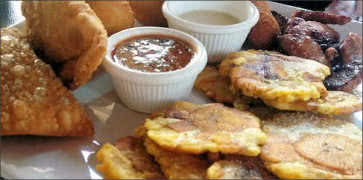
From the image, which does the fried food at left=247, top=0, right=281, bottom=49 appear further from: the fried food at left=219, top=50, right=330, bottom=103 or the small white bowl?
the small white bowl

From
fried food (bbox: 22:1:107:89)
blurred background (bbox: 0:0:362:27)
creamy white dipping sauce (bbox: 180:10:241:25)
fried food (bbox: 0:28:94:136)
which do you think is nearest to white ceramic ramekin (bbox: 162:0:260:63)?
creamy white dipping sauce (bbox: 180:10:241:25)

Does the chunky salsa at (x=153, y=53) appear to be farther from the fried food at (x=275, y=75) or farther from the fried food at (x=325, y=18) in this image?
the fried food at (x=325, y=18)

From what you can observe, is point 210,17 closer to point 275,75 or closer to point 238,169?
point 275,75

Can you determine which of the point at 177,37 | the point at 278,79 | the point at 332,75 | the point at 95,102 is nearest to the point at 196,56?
the point at 177,37

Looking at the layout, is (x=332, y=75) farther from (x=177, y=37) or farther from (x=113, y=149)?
(x=113, y=149)

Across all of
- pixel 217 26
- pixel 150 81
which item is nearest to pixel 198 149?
pixel 150 81

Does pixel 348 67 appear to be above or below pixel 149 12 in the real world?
below
